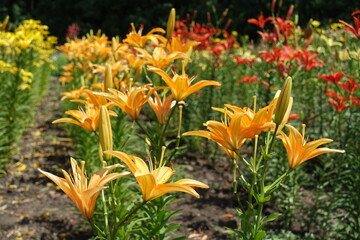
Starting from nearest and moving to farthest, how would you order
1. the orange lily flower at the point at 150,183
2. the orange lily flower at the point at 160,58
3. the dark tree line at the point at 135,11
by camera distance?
the orange lily flower at the point at 150,183, the orange lily flower at the point at 160,58, the dark tree line at the point at 135,11

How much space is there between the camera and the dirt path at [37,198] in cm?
289

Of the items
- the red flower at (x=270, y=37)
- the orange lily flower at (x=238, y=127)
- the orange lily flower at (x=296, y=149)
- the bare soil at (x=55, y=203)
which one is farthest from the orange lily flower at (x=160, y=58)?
the red flower at (x=270, y=37)

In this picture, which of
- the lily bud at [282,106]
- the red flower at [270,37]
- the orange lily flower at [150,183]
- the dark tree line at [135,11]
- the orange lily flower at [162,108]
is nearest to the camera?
the orange lily flower at [150,183]

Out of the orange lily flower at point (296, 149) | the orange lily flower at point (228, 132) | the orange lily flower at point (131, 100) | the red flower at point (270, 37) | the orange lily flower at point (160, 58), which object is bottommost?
the orange lily flower at point (296, 149)

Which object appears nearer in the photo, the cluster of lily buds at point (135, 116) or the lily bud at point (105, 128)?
the cluster of lily buds at point (135, 116)

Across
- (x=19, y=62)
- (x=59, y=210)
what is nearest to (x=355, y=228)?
(x=59, y=210)

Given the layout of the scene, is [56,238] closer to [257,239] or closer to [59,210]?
[59,210]

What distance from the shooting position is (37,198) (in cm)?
342

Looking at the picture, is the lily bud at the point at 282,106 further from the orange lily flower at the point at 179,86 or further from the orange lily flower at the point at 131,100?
the orange lily flower at the point at 131,100

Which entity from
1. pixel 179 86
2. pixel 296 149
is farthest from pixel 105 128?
pixel 296 149

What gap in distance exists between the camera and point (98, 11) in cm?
1605

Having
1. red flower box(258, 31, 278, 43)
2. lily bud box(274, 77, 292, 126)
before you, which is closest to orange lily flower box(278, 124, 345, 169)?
lily bud box(274, 77, 292, 126)

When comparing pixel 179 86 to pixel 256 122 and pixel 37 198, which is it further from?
pixel 37 198

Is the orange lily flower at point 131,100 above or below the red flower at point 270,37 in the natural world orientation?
above
